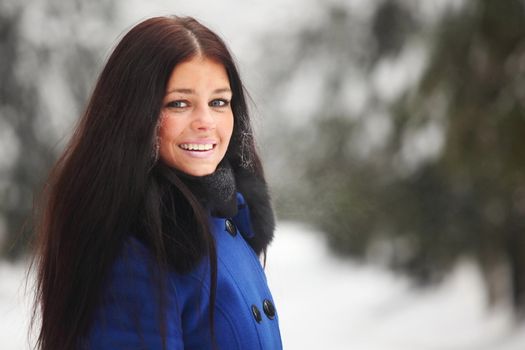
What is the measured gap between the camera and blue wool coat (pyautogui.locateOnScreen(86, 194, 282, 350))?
1.18m

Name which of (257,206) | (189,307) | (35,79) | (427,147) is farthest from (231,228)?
(35,79)

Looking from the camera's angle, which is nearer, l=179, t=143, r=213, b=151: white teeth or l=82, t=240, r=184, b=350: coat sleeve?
l=82, t=240, r=184, b=350: coat sleeve

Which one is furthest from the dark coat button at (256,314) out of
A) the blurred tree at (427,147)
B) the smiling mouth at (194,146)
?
the blurred tree at (427,147)

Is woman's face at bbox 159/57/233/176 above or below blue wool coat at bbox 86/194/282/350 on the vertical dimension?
above

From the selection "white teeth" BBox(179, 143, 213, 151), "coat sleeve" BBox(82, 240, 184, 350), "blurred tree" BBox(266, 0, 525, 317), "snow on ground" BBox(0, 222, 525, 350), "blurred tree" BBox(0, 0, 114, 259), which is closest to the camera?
"coat sleeve" BBox(82, 240, 184, 350)

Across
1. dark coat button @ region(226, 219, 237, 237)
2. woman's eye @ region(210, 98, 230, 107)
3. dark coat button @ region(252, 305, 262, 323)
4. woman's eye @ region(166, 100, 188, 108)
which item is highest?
woman's eye @ region(210, 98, 230, 107)

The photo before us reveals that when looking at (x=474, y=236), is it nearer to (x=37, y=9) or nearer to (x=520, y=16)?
(x=520, y=16)

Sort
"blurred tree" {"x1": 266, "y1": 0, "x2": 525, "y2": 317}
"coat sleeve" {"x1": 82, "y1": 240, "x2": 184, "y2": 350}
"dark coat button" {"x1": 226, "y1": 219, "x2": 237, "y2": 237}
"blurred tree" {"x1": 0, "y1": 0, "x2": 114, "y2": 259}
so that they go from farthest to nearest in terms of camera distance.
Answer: "blurred tree" {"x1": 0, "y1": 0, "x2": 114, "y2": 259}, "blurred tree" {"x1": 266, "y1": 0, "x2": 525, "y2": 317}, "dark coat button" {"x1": 226, "y1": 219, "x2": 237, "y2": 237}, "coat sleeve" {"x1": 82, "y1": 240, "x2": 184, "y2": 350}

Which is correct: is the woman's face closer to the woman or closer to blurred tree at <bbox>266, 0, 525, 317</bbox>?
the woman

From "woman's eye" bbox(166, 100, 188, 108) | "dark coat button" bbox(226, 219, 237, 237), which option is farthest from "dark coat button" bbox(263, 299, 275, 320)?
"woman's eye" bbox(166, 100, 188, 108)

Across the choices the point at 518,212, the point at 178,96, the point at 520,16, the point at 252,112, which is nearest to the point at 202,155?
the point at 178,96

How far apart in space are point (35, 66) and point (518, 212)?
3.87 meters

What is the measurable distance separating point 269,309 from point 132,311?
280mm

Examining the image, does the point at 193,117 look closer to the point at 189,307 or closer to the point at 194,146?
the point at 194,146
